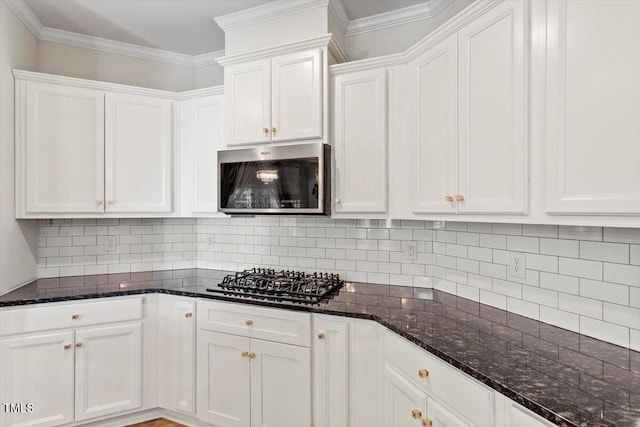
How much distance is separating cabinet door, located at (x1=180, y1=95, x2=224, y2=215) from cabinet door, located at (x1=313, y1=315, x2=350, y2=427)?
1.32 m

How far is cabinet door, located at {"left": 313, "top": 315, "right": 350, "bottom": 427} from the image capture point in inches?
73.4

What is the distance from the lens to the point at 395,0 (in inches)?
88.7

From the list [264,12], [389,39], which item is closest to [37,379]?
[264,12]

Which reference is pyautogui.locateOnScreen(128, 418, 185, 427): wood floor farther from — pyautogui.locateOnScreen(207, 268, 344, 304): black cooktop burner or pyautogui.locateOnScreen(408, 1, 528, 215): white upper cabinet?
pyautogui.locateOnScreen(408, 1, 528, 215): white upper cabinet

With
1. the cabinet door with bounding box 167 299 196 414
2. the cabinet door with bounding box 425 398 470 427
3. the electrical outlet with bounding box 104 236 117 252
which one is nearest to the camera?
the cabinet door with bounding box 425 398 470 427

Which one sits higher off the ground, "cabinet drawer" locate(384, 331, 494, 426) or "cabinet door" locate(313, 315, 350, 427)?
"cabinet drawer" locate(384, 331, 494, 426)

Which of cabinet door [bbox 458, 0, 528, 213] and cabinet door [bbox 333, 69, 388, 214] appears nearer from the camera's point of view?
cabinet door [bbox 458, 0, 528, 213]

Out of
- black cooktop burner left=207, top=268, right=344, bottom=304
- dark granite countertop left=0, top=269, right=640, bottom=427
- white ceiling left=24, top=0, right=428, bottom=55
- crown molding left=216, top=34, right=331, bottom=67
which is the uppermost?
white ceiling left=24, top=0, right=428, bottom=55

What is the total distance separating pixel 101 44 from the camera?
2.82 metres

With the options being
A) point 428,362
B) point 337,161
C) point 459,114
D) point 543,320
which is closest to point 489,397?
point 428,362

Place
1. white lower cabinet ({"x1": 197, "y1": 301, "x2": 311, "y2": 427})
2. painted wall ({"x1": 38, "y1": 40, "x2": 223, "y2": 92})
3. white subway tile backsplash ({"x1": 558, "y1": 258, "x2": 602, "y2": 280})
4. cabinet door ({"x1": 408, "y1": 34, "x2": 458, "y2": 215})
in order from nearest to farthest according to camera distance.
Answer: white subway tile backsplash ({"x1": 558, "y1": 258, "x2": 602, "y2": 280}), cabinet door ({"x1": 408, "y1": 34, "x2": 458, "y2": 215}), white lower cabinet ({"x1": 197, "y1": 301, "x2": 311, "y2": 427}), painted wall ({"x1": 38, "y1": 40, "x2": 223, "y2": 92})

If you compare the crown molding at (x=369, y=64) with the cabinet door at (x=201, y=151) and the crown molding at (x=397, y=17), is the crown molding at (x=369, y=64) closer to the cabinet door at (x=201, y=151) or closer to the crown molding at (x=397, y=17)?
the crown molding at (x=397, y=17)

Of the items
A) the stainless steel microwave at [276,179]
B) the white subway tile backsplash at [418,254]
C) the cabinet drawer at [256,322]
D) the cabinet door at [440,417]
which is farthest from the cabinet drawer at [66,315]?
the cabinet door at [440,417]

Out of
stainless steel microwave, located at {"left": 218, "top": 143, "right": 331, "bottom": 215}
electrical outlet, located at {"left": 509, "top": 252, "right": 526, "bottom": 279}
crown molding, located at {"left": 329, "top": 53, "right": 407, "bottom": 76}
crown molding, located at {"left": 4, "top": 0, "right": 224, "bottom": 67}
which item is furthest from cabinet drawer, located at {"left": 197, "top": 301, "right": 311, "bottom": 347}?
crown molding, located at {"left": 4, "top": 0, "right": 224, "bottom": 67}
